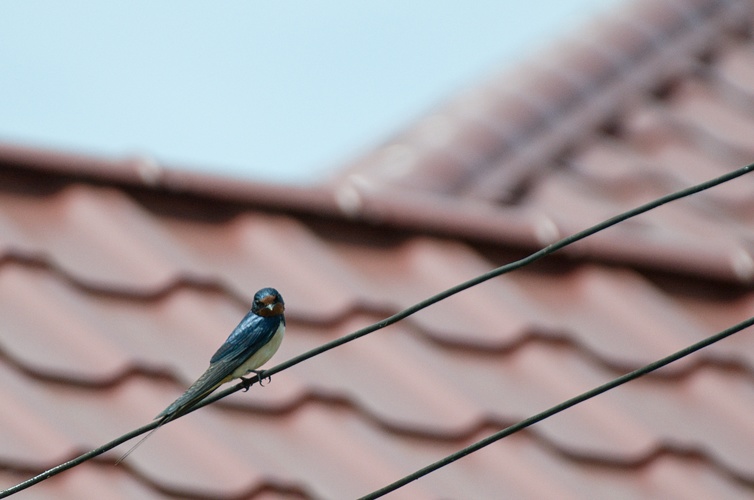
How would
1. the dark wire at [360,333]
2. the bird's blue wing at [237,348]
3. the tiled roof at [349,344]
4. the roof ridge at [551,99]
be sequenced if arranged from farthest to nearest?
the roof ridge at [551,99], the tiled roof at [349,344], the bird's blue wing at [237,348], the dark wire at [360,333]

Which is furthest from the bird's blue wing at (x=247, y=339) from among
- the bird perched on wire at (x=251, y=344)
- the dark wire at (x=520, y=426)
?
the dark wire at (x=520, y=426)

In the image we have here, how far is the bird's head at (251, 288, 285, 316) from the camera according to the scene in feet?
9.45

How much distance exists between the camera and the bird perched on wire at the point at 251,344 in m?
2.83

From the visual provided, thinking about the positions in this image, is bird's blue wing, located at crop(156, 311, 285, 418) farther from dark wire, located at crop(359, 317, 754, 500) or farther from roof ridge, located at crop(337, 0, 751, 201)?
roof ridge, located at crop(337, 0, 751, 201)

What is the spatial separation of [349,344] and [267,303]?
1.16 meters

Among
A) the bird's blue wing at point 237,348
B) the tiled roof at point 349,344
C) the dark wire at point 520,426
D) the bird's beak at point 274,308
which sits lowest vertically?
the dark wire at point 520,426

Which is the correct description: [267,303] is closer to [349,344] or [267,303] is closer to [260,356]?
[260,356]

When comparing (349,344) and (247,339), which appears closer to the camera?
(247,339)

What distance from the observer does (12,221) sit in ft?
13.0

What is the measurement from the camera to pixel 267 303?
113 inches

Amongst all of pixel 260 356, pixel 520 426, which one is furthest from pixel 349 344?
pixel 520 426

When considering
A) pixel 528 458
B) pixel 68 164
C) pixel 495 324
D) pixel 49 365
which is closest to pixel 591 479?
pixel 528 458

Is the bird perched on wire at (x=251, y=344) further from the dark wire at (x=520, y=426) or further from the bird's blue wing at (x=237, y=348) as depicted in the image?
the dark wire at (x=520, y=426)

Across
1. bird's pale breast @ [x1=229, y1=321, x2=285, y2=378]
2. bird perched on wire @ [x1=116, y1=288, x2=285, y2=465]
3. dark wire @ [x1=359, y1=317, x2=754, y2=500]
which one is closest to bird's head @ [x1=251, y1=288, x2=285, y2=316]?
bird perched on wire @ [x1=116, y1=288, x2=285, y2=465]
